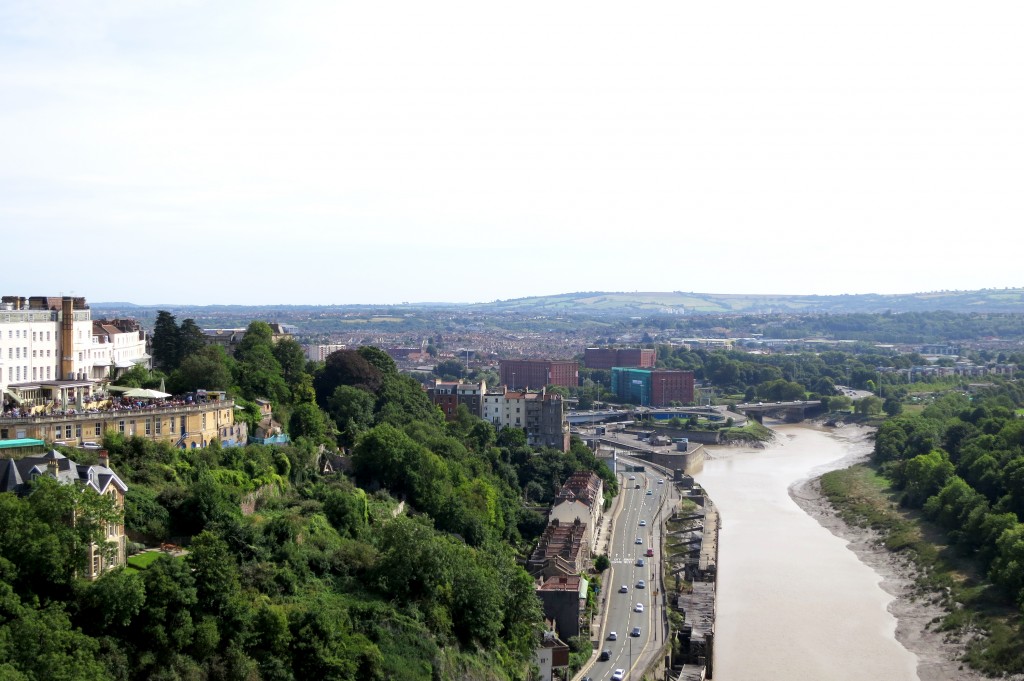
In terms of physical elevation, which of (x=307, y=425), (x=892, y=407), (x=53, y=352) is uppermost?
(x=53, y=352)

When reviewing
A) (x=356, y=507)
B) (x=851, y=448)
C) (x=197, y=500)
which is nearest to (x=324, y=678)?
(x=197, y=500)

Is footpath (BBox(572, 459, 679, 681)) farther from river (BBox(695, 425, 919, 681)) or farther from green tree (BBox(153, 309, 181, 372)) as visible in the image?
green tree (BBox(153, 309, 181, 372))

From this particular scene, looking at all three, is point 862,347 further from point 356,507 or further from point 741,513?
point 356,507

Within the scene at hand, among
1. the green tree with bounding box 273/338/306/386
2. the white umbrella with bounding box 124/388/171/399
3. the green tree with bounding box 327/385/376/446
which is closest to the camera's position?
the white umbrella with bounding box 124/388/171/399

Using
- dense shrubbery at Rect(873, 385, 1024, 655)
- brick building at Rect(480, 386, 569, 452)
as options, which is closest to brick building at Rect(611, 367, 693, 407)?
dense shrubbery at Rect(873, 385, 1024, 655)

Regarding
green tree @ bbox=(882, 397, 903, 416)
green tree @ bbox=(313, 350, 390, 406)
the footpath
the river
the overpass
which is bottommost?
the river

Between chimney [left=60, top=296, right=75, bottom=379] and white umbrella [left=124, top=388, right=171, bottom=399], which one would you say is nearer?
white umbrella [left=124, top=388, right=171, bottom=399]

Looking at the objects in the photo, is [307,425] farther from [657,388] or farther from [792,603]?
[657,388]

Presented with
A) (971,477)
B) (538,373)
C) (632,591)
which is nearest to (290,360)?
(632,591)
